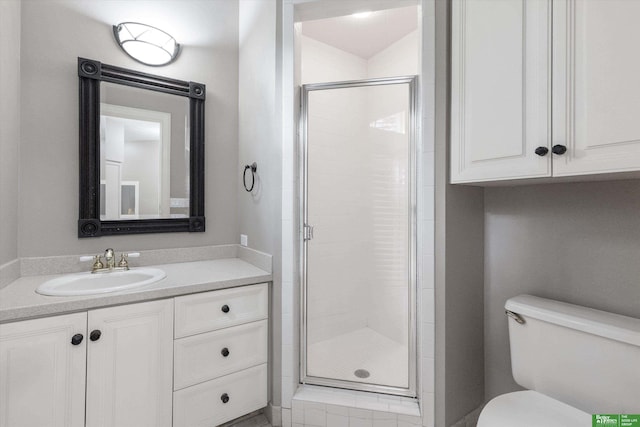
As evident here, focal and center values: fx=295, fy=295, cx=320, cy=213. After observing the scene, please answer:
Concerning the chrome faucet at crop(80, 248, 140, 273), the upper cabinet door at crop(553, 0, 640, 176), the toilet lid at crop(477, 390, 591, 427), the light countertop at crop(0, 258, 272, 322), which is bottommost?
the toilet lid at crop(477, 390, 591, 427)

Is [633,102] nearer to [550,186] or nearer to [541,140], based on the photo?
[541,140]

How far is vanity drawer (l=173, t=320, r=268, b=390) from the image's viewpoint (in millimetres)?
1455

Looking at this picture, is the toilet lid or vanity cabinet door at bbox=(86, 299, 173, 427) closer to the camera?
the toilet lid

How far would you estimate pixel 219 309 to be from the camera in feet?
5.09

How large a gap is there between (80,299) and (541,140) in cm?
195

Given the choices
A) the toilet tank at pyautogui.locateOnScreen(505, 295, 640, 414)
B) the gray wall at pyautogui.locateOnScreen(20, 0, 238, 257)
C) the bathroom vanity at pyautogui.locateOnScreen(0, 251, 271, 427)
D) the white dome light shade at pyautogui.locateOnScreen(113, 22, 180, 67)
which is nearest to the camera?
the toilet tank at pyautogui.locateOnScreen(505, 295, 640, 414)

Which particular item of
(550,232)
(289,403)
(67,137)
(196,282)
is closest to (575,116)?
(550,232)

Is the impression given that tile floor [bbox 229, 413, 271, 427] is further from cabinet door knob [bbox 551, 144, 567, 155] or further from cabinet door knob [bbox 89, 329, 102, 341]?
cabinet door knob [bbox 551, 144, 567, 155]

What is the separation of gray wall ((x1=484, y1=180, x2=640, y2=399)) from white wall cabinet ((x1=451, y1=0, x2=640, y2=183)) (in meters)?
0.38

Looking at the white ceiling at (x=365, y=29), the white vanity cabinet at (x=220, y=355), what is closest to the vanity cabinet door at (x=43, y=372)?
the white vanity cabinet at (x=220, y=355)

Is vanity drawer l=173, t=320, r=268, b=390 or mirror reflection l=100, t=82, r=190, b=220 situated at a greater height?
mirror reflection l=100, t=82, r=190, b=220

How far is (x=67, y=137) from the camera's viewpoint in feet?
5.43

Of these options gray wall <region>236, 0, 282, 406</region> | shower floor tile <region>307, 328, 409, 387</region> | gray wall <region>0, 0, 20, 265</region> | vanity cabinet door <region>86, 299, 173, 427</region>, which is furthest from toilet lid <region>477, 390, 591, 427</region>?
gray wall <region>0, 0, 20, 265</region>

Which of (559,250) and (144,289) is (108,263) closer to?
(144,289)
